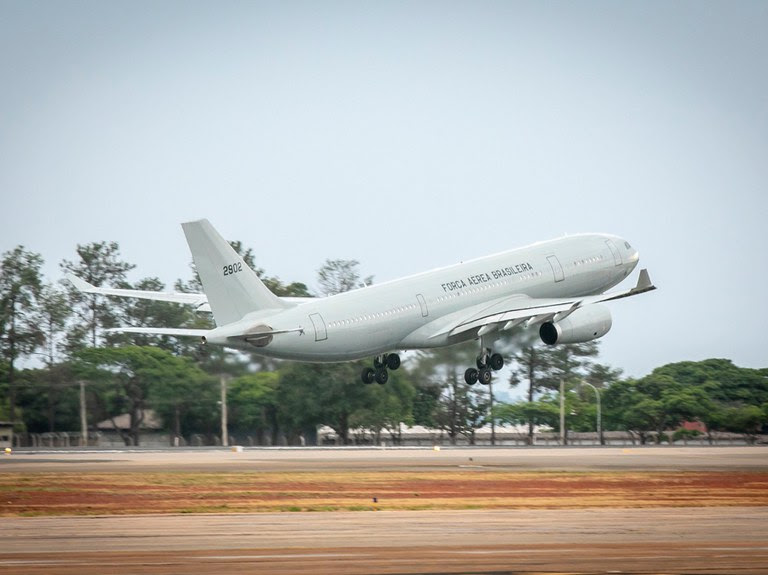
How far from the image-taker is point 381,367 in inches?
2537

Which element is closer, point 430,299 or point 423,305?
point 423,305

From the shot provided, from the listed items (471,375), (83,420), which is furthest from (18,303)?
(471,375)

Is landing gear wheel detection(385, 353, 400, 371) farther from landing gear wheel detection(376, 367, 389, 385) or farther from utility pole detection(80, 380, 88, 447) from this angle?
utility pole detection(80, 380, 88, 447)

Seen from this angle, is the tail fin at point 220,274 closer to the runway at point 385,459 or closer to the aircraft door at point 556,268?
the runway at point 385,459

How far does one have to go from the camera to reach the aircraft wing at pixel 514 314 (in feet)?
Result: 203

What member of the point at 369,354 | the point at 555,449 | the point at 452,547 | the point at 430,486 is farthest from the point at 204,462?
the point at 452,547

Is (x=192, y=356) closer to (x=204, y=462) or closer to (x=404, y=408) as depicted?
(x=404, y=408)

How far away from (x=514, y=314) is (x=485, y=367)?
11.5 ft

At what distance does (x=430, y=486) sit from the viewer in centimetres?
4741

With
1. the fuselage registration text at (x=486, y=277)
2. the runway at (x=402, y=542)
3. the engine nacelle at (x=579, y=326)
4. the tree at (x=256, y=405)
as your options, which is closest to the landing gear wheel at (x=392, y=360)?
the fuselage registration text at (x=486, y=277)

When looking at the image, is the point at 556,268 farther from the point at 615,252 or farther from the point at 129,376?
the point at 129,376

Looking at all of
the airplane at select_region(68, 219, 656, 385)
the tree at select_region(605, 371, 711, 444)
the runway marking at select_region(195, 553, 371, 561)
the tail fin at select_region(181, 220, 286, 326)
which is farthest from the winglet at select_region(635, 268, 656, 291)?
the tree at select_region(605, 371, 711, 444)

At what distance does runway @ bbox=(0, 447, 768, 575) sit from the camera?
2520 cm

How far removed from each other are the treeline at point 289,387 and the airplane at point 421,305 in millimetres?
7287
